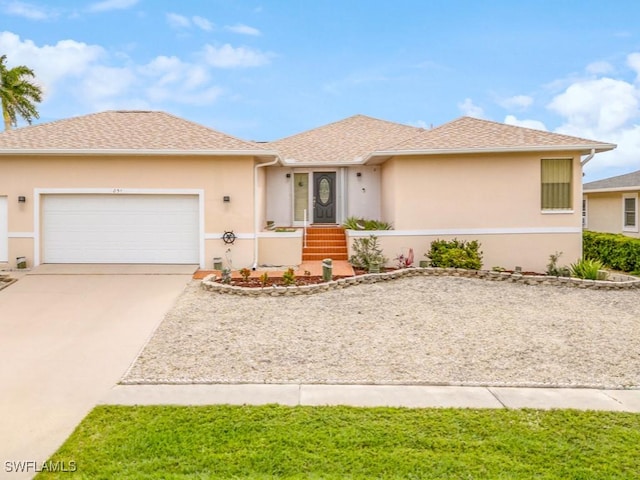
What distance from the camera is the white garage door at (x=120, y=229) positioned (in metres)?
13.2

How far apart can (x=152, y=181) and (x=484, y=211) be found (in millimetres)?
10067

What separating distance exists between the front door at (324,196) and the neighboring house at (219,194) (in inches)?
138

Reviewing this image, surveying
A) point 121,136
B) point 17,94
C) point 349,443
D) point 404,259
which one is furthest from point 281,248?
point 17,94

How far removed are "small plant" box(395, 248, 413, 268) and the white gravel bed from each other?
2194 mm

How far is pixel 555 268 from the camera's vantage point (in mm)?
13336

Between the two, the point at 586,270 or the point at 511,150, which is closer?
the point at 586,270

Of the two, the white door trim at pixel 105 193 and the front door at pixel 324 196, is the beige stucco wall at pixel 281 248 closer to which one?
the white door trim at pixel 105 193

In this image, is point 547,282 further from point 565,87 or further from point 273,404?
point 565,87

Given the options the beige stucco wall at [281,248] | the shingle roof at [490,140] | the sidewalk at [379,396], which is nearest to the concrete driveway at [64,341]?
the sidewalk at [379,396]

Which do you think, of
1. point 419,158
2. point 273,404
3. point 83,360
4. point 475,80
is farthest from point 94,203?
point 475,80

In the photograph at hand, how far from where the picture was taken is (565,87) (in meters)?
20.3

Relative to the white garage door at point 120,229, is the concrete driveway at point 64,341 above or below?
below

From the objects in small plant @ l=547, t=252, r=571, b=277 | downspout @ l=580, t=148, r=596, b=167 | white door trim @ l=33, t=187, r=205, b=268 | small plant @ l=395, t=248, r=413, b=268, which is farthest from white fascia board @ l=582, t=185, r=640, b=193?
white door trim @ l=33, t=187, r=205, b=268

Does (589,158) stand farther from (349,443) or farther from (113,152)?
(113,152)
